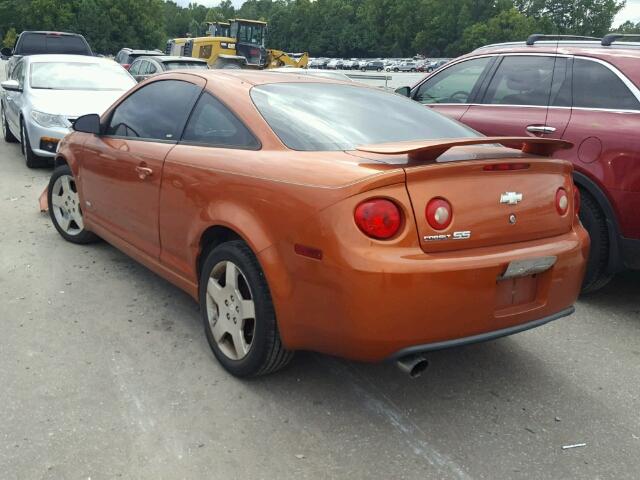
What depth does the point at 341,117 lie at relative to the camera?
133 inches

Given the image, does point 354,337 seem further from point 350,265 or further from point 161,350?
point 161,350

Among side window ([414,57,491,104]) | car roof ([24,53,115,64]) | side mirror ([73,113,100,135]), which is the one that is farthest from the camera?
car roof ([24,53,115,64])

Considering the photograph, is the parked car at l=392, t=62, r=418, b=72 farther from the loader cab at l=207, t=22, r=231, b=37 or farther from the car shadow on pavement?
the car shadow on pavement

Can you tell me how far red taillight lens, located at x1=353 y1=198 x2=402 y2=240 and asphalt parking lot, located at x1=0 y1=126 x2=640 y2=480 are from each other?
0.94m

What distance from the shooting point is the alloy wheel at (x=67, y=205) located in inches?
208

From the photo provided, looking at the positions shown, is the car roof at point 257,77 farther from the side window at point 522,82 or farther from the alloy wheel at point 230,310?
the side window at point 522,82

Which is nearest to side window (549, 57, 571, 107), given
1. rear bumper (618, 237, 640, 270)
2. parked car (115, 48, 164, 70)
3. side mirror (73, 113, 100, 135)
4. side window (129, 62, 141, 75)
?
rear bumper (618, 237, 640, 270)

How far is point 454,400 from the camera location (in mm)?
3123

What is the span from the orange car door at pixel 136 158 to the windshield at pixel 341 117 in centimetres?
Answer: 63

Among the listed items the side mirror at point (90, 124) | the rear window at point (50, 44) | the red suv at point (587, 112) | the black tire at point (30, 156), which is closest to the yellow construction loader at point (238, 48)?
the rear window at point (50, 44)

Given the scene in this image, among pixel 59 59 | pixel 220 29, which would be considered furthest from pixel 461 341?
pixel 220 29

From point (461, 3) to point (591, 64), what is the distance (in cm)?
→ 13212

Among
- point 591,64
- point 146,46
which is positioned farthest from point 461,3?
point 591,64

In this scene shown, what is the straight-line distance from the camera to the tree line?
92125 mm
